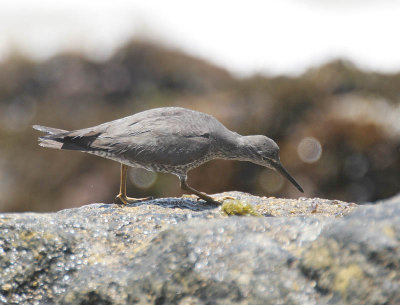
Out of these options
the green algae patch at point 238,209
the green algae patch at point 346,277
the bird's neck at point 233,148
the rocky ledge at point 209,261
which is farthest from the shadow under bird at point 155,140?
the green algae patch at point 346,277

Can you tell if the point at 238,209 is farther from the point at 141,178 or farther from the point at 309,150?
the point at 141,178

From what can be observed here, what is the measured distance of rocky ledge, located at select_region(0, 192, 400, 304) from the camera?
3430 mm

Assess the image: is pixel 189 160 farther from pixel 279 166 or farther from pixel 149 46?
pixel 149 46

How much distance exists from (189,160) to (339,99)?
9.75 m

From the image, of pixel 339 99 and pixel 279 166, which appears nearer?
pixel 279 166

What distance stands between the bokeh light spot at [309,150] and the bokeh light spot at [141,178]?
3.94 meters

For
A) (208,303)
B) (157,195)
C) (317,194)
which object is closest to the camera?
(208,303)

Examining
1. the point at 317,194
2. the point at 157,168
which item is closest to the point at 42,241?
the point at 157,168

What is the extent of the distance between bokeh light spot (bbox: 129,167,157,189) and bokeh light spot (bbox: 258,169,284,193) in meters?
2.98

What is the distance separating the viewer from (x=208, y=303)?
3562 mm

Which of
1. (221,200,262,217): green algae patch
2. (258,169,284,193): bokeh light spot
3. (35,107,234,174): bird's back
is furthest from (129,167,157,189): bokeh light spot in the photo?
(221,200,262,217): green algae patch

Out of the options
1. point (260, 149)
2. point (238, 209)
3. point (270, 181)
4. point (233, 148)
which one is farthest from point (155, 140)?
point (270, 181)

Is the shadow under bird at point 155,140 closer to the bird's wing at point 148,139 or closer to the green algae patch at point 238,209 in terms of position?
the bird's wing at point 148,139

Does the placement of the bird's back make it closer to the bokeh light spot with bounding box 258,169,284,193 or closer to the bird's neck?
the bird's neck
